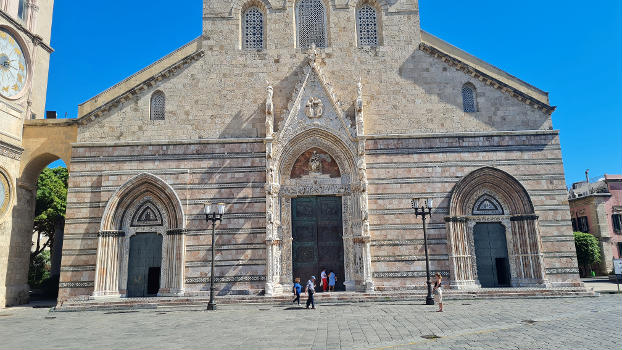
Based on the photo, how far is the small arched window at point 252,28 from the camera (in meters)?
23.7

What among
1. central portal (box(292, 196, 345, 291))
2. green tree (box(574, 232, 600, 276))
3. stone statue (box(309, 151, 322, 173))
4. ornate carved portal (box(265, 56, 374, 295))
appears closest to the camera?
ornate carved portal (box(265, 56, 374, 295))

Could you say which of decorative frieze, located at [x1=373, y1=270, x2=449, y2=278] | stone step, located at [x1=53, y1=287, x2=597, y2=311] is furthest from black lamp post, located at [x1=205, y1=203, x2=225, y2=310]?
decorative frieze, located at [x1=373, y1=270, x2=449, y2=278]

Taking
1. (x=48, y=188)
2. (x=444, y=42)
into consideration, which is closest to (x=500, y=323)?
(x=444, y=42)

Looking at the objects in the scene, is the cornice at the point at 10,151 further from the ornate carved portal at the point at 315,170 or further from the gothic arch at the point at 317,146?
the gothic arch at the point at 317,146

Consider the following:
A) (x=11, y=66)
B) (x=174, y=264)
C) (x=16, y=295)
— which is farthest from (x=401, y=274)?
(x=11, y=66)

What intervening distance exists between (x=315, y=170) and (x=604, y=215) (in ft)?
112

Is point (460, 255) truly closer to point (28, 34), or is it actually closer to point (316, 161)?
point (316, 161)

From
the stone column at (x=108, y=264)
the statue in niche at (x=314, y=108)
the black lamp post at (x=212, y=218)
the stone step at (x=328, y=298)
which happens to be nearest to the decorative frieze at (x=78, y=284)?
the stone column at (x=108, y=264)

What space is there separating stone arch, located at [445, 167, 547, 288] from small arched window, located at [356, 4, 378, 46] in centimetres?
890

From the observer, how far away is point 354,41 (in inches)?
925

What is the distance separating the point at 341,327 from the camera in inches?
494

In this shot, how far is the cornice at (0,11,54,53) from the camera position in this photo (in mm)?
21866

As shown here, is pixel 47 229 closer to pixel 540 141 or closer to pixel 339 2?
pixel 339 2

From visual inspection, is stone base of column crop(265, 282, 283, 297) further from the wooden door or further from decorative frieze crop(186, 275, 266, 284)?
the wooden door
